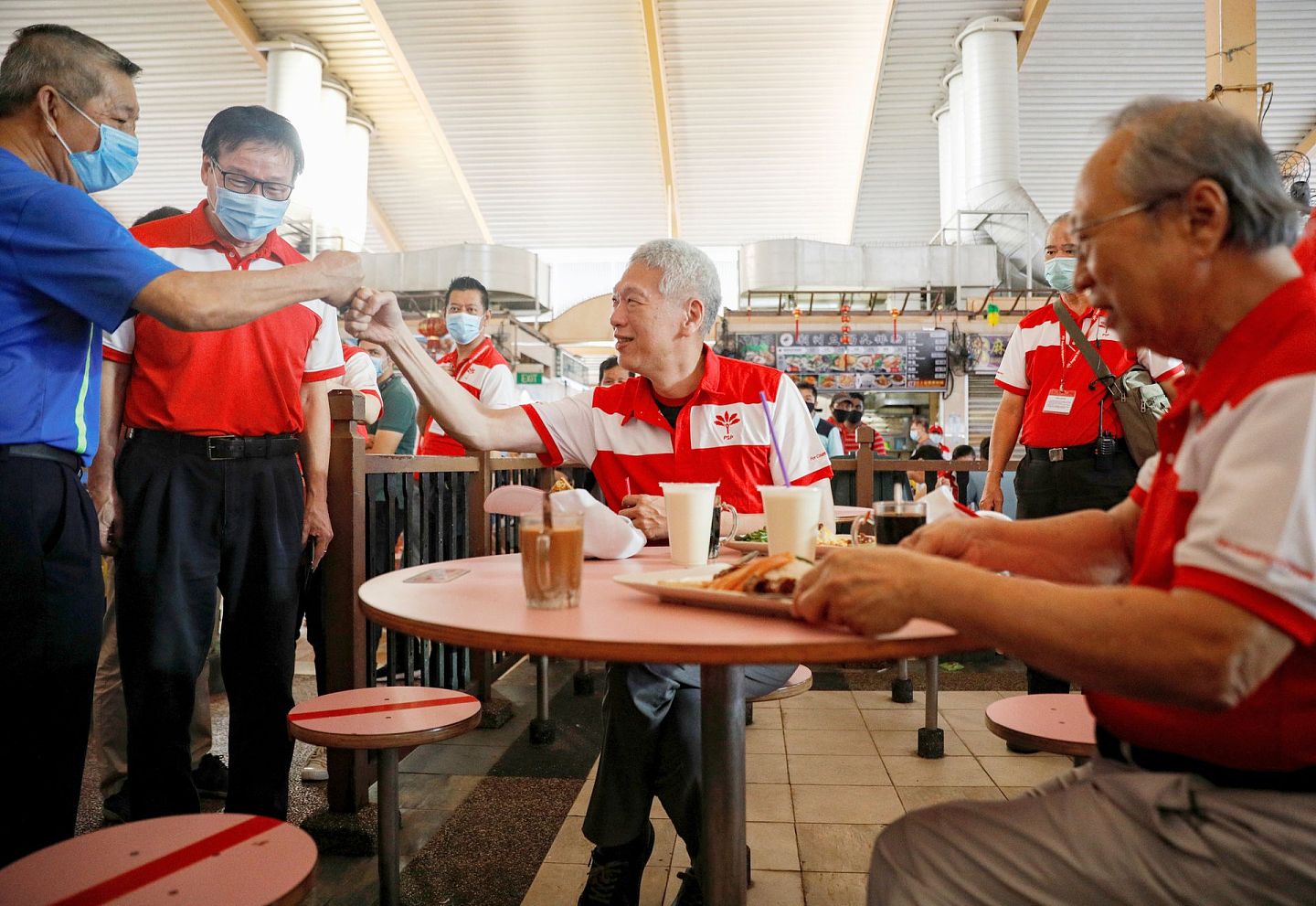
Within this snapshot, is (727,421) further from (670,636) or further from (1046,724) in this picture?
(670,636)

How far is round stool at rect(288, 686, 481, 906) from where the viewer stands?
1.84 metres

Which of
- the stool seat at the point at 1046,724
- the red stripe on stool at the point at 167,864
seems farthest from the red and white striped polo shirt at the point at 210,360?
the stool seat at the point at 1046,724

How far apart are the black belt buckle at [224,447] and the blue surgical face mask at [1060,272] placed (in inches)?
125

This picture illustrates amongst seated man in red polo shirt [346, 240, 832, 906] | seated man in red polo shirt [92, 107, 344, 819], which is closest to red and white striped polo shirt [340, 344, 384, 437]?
seated man in red polo shirt [92, 107, 344, 819]

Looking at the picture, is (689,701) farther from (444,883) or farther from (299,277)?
(299,277)

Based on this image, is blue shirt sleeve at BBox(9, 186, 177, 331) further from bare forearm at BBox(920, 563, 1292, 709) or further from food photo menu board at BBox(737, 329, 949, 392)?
food photo menu board at BBox(737, 329, 949, 392)

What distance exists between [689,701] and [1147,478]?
1047 mm

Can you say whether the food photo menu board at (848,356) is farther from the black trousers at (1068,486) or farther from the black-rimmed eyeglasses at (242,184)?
the black-rimmed eyeglasses at (242,184)

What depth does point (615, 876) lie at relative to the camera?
71.2 inches

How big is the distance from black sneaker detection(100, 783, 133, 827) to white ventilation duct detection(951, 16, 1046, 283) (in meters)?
9.93

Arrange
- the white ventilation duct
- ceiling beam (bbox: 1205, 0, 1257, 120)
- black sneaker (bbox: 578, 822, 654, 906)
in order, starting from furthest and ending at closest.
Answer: the white ventilation duct, ceiling beam (bbox: 1205, 0, 1257, 120), black sneaker (bbox: 578, 822, 654, 906)

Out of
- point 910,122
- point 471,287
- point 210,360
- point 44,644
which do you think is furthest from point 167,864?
point 910,122

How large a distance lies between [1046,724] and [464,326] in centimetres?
382

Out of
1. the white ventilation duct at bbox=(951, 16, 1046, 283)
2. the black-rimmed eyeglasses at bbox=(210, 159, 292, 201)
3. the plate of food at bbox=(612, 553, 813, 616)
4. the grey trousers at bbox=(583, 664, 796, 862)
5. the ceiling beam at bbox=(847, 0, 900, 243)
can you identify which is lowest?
the grey trousers at bbox=(583, 664, 796, 862)
